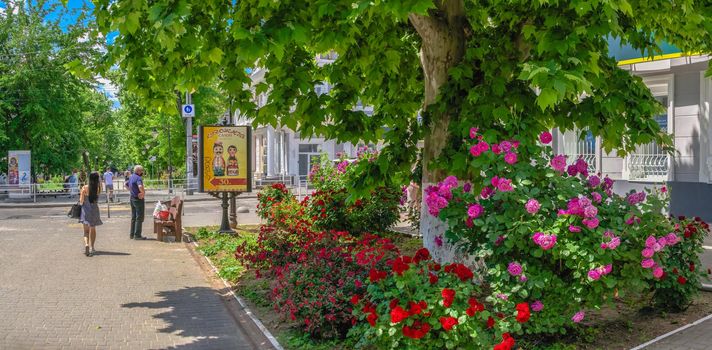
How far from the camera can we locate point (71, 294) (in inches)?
385

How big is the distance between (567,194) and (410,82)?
5.17 metres

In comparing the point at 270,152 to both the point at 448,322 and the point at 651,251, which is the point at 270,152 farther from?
the point at 448,322

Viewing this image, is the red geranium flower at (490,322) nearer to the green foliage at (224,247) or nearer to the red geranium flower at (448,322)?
the red geranium flower at (448,322)

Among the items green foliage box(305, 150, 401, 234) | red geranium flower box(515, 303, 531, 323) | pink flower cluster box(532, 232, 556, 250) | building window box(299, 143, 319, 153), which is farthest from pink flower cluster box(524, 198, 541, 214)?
building window box(299, 143, 319, 153)

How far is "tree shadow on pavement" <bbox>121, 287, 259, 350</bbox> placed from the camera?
7359mm

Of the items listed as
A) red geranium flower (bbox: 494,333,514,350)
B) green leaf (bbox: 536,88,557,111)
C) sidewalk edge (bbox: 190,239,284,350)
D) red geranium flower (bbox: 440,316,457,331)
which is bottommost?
sidewalk edge (bbox: 190,239,284,350)

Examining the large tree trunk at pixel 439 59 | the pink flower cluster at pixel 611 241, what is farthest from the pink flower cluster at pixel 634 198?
the large tree trunk at pixel 439 59

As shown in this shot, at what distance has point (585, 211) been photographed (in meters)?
5.69

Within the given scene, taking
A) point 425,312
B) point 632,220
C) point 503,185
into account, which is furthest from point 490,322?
point 632,220

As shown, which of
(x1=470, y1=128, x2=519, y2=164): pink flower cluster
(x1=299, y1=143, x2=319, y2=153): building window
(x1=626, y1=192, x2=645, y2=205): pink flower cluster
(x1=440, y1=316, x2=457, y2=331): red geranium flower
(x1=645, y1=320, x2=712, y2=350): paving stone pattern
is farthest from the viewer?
(x1=299, y1=143, x2=319, y2=153): building window

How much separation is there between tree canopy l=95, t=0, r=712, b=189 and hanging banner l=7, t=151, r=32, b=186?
30.3 meters

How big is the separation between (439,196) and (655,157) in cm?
1446

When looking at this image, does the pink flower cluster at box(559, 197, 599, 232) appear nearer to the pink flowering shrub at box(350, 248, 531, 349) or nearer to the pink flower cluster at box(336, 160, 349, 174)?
the pink flowering shrub at box(350, 248, 531, 349)

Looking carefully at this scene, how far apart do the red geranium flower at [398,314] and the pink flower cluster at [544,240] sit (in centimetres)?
130
